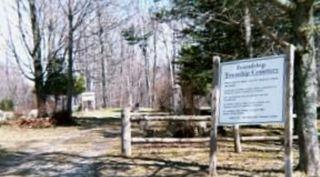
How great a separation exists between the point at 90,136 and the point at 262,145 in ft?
21.5

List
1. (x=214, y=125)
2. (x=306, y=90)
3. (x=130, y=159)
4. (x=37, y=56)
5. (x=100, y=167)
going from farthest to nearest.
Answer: (x=37, y=56) < (x=130, y=159) < (x=100, y=167) < (x=214, y=125) < (x=306, y=90)

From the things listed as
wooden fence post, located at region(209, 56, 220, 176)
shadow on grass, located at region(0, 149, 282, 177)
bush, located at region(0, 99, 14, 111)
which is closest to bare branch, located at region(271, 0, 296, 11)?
wooden fence post, located at region(209, 56, 220, 176)

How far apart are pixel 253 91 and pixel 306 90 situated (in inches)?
39.2

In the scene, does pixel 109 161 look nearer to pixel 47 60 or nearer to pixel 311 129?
pixel 311 129

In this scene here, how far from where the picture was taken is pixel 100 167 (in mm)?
10984

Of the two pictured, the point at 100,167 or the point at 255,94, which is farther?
the point at 100,167

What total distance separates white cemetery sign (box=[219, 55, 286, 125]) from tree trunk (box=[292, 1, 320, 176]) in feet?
2.76

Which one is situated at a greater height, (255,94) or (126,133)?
(255,94)

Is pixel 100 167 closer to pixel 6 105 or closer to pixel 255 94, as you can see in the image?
pixel 255 94

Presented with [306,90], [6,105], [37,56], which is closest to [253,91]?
[306,90]

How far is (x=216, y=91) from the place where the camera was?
975 cm

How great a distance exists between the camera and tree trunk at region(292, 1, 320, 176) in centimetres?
924

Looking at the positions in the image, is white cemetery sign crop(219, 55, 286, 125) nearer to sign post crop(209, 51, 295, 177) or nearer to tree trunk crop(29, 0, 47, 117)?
sign post crop(209, 51, 295, 177)

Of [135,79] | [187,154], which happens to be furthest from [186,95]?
[135,79]
